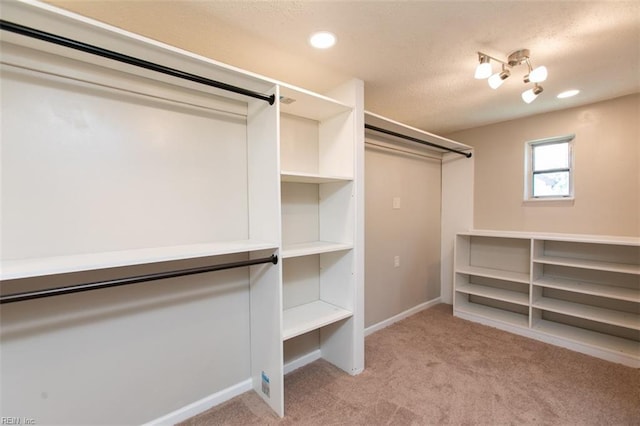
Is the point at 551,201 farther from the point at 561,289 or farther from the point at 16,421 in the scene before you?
the point at 16,421

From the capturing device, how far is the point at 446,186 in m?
3.79

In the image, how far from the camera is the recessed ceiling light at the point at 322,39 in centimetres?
158

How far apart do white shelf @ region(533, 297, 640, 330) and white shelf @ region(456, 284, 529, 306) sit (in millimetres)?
143

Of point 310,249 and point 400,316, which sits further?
point 400,316

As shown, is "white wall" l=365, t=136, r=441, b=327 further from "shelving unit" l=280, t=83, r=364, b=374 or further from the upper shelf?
"shelving unit" l=280, t=83, r=364, b=374

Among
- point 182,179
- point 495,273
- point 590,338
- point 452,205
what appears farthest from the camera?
point 452,205

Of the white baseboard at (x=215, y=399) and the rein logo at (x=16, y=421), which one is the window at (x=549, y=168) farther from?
the rein logo at (x=16, y=421)

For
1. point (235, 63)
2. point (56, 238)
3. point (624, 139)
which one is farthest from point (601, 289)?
point (56, 238)

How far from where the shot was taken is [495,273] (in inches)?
124

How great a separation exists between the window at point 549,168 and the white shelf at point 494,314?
1.33 m

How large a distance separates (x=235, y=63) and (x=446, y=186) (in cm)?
303

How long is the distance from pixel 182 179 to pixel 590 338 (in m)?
3.72

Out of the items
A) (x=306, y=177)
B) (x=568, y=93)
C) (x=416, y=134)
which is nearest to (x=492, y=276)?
(x=416, y=134)

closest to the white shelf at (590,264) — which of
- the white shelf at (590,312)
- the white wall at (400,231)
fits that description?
the white shelf at (590,312)
